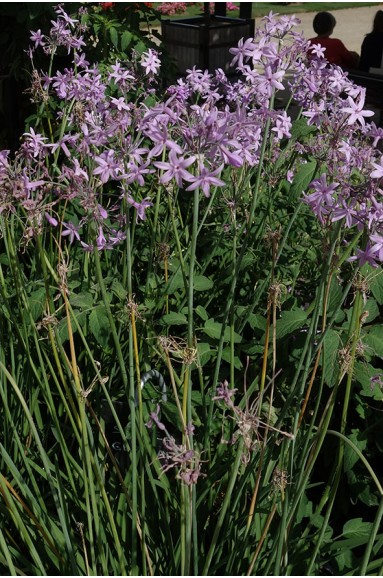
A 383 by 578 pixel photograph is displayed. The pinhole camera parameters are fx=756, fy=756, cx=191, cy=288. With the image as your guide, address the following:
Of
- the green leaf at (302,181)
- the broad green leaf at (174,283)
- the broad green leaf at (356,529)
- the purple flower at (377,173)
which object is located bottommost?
the broad green leaf at (356,529)

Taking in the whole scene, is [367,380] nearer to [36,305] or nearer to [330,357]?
[330,357]

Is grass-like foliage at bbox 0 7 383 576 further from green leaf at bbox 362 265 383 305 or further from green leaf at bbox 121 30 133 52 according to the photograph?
green leaf at bbox 121 30 133 52

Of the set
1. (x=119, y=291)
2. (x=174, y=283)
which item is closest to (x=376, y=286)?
(x=174, y=283)

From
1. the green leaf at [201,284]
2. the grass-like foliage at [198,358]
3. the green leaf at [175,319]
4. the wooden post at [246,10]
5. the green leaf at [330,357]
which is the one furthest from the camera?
the wooden post at [246,10]

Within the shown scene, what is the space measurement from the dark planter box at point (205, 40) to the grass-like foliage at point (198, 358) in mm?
4882

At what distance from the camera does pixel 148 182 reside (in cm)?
264

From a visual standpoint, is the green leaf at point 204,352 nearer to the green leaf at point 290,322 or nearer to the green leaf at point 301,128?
the green leaf at point 290,322

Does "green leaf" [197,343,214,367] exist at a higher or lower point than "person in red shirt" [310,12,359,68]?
lower

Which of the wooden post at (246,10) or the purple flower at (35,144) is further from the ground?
the wooden post at (246,10)

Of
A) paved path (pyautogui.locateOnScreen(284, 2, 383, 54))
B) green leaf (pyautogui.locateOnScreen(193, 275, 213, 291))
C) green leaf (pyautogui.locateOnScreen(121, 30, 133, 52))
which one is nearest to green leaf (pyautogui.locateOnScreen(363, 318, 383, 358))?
green leaf (pyautogui.locateOnScreen(193, 275, 213, 291))

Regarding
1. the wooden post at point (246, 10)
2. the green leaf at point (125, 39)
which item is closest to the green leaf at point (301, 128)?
the green leaf at point (125, 39)

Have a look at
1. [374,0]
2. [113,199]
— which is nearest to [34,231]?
[113,199]

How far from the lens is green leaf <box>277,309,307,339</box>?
5.37 feet

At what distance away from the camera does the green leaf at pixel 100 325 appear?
1656 millimetres
